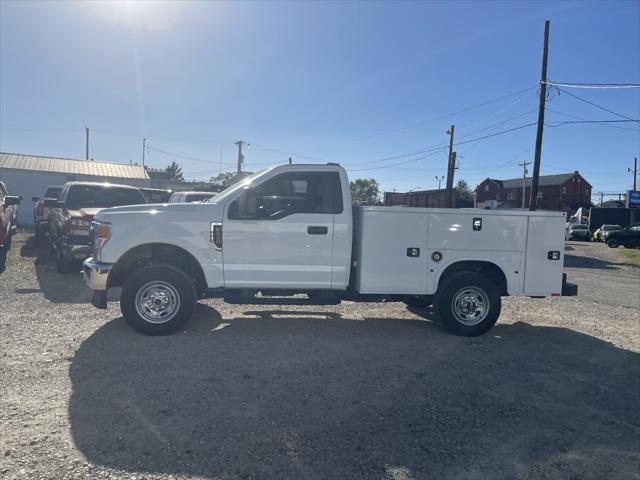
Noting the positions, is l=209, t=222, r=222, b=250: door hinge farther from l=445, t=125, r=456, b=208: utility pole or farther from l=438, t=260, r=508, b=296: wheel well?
l=445, t=125, r=456, b=208: utility pole

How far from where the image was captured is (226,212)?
21.3ft

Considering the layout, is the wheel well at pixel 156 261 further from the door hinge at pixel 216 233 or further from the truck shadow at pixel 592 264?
the truck shadow at pixel 592 264

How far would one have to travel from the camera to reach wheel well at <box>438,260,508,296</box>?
6.97 m

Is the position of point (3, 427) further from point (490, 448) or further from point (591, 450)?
point (591, 450)

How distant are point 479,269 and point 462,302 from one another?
53 cm

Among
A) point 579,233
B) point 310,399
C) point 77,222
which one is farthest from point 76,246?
point 579,233

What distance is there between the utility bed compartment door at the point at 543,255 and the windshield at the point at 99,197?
876 cm

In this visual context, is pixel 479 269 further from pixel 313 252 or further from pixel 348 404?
pixel 348 404

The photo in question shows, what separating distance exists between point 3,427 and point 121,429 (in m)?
0.89

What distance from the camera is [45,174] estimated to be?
99.8 ft

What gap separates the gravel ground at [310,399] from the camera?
11.4 ft

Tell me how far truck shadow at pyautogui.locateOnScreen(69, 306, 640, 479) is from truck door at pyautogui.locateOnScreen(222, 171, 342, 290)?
799 millimetres

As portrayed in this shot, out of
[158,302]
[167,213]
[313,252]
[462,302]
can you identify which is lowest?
[158,302]

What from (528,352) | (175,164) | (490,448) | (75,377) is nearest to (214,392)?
(75,377)
